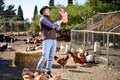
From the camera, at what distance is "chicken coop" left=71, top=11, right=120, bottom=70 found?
14500 millimetres

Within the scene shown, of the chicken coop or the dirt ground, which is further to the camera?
the chicken coop

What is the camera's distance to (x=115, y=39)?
15164 mm

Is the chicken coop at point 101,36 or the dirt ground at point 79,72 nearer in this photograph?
the dirt ground at point 79,72

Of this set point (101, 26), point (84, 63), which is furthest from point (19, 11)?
point (84, 63)

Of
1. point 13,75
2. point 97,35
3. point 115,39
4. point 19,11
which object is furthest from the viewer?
point 19,11

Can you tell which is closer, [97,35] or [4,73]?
[4,73]

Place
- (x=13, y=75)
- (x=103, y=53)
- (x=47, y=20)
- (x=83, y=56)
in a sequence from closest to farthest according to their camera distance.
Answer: (x=47, y=20)
(x=13, y=75)
(x=83, y=56)
(x=103, y=53)

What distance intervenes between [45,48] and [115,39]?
6828 mm

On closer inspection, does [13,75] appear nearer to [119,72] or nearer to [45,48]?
[45,48]

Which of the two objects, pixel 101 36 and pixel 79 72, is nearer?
pixel 79 72

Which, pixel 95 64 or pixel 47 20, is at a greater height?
pixel 47 20

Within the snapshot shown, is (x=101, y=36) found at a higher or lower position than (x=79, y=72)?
higher

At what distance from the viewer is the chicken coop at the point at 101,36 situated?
14.5m

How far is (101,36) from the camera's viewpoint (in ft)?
59.5
